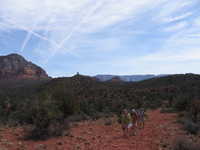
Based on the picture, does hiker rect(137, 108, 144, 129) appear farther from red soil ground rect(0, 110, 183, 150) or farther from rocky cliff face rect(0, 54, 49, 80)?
rocky cliff face rect(0, 54, 49, 80)

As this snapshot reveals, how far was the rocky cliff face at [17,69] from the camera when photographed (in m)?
118

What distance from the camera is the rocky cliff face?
118m

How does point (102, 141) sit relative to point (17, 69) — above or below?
below

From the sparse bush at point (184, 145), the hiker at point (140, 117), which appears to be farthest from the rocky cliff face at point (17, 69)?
the sparse bush at point (184, 145)

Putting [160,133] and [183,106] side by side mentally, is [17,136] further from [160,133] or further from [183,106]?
[183,106]

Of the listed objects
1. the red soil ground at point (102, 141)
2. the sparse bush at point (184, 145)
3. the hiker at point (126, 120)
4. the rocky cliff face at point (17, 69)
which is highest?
the rocky cliff face at point (17, 69)

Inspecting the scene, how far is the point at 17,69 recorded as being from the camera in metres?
121

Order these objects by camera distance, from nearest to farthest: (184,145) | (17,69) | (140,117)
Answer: (184,145) → (140,117) → (17,69)

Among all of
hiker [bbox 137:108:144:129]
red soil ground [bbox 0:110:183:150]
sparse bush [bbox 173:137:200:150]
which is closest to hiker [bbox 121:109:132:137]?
red soil ground [bbox 0:110:183:150]

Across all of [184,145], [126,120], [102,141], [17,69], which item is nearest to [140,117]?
[126,120]

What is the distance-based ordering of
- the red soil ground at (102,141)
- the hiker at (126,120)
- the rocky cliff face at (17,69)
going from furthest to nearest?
the rocky cliff face at (17,69) → the hiker at (126,120) → the red soil ground at (102,141)

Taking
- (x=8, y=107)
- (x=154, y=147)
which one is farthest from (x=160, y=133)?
(x=8, y=107)

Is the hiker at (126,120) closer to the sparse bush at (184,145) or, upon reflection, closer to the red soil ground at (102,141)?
the red soil ground at (102,141)

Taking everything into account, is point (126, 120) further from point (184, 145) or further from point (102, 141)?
point (184, 145)
